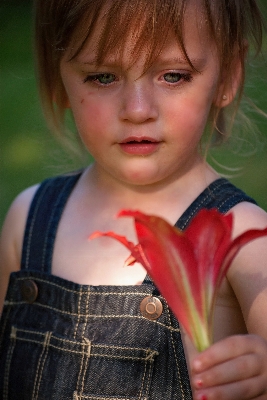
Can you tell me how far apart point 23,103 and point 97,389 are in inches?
79.8

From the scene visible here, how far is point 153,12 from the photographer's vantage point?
1.34 metres

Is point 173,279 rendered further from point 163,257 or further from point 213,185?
A: point 213,185

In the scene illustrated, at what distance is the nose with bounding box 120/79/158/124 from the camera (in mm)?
1339

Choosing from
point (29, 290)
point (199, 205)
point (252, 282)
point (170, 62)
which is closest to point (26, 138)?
point (29, 290)

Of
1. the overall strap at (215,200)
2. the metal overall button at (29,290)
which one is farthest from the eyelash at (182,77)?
the metal overall button at (29,290)

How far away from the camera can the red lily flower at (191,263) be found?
97 cm

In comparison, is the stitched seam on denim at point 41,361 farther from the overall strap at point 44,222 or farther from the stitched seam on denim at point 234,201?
the stitched seam on denim at point 234,201

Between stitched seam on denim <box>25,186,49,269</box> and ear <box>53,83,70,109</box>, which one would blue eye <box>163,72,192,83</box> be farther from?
stitched seam on denim <box>25,186,49,269</box>

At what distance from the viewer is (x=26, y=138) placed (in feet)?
10.3

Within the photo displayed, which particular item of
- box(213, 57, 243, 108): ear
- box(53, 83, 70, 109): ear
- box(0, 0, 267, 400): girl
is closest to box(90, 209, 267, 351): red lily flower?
box(0, 0, 267, 400): girl

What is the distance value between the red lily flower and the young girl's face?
15.8 inches

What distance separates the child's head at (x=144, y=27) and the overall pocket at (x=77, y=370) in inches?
19.5

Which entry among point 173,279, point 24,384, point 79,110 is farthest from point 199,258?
point 24,384

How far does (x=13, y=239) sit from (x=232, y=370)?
76 centimetres
